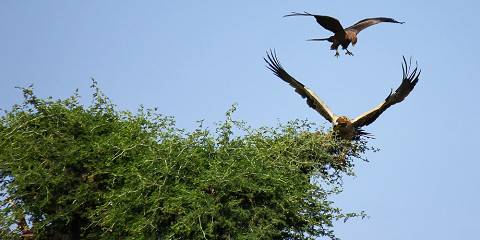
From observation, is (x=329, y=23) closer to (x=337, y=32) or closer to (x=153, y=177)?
(x=337, y=32)

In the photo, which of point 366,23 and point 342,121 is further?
point 366,23

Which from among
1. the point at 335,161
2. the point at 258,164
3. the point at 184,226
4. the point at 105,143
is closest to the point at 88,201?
the point at 105,143

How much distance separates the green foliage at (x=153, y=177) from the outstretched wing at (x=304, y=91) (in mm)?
1217

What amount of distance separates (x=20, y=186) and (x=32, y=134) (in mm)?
1451

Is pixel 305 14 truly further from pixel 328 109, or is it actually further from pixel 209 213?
pixel 209 213

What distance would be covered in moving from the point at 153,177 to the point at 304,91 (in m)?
6.50

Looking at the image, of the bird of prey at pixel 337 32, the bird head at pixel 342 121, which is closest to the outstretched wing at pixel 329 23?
the bird of prey at pixel 337 32

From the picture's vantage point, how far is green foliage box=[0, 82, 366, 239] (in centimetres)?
1694

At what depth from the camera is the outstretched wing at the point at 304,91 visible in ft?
68.7

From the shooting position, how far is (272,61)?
2316 centimetres

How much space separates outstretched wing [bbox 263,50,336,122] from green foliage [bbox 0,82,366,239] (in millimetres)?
1217

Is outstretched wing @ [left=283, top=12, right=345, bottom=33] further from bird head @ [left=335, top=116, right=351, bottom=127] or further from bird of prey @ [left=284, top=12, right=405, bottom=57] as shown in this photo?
bird head @ [left=335, top=116, right=351, bottom=127]

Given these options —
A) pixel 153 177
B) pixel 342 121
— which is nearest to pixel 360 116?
pixel 342 121

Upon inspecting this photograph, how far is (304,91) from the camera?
21953 millimetres
